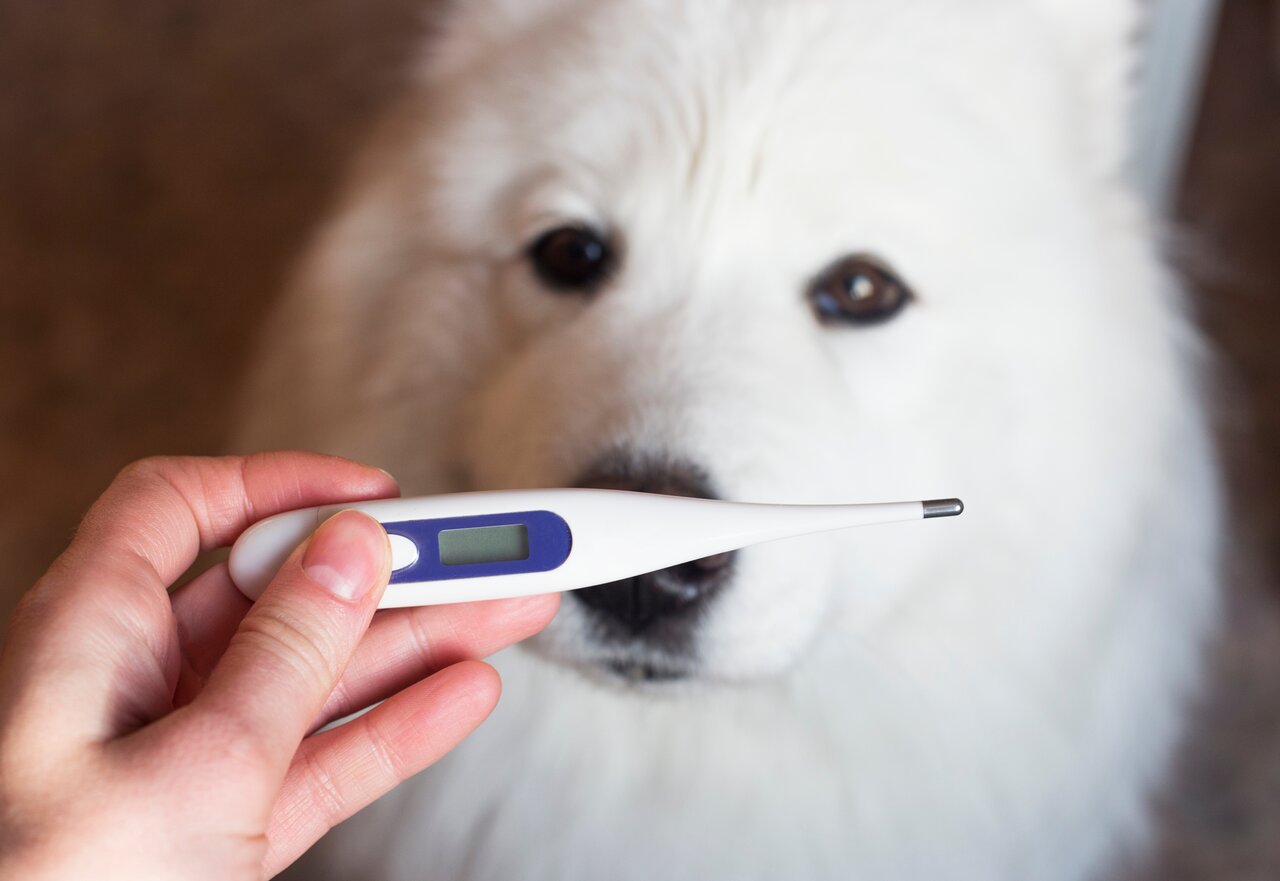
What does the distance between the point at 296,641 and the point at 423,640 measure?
231mm

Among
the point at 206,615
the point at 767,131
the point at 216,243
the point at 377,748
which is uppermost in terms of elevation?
the point at 216,243

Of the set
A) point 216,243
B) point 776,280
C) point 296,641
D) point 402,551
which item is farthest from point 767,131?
point 216,243

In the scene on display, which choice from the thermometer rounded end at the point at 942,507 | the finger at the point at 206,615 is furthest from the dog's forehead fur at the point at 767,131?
the finger at the point at 206,615

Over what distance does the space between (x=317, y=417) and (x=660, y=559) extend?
63 cm

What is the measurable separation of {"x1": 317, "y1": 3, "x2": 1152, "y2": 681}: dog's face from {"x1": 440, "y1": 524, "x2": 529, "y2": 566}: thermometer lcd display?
0.62 ft

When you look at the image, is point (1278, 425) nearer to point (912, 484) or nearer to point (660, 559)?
point (912, 484)

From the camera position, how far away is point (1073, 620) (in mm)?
1256

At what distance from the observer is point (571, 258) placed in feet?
3.81

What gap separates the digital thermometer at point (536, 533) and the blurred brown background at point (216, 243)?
1143 millimetres

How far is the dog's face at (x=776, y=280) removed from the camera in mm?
991

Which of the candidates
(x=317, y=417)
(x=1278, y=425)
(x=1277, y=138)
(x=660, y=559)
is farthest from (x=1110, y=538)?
(x=1277, y=138)

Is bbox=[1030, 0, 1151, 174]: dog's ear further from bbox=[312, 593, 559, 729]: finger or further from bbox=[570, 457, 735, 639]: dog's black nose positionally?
bbox=[312, 593, 559, 729]: finger

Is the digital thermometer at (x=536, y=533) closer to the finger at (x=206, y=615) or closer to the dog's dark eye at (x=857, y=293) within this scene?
the finger at (x=206, y=615)

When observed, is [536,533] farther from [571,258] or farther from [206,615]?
[571,258]
